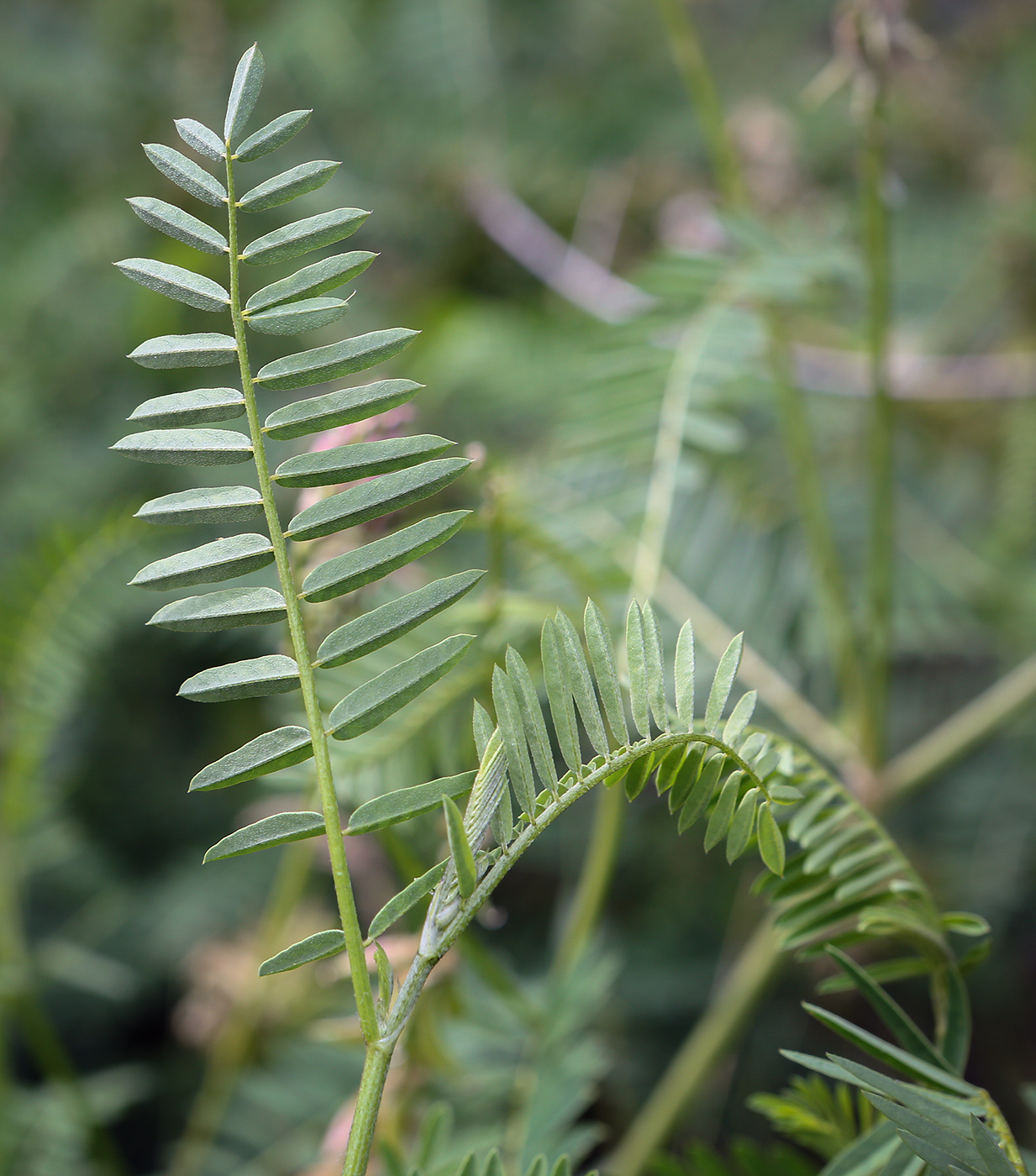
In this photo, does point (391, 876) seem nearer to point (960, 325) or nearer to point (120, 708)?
point (120, 708)

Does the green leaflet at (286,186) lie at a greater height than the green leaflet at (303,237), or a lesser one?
greater

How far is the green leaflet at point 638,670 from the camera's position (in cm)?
→ 16

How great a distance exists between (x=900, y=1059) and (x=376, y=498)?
13 centimetres

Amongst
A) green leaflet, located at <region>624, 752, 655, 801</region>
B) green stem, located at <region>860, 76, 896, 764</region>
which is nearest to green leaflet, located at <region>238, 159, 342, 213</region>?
green leaflet, located at <region>624, 752, 655, 801</region>

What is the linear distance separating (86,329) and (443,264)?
329 mm

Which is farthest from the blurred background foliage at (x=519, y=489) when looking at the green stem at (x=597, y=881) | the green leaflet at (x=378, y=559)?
the green leaflet at (x=378, y=559)

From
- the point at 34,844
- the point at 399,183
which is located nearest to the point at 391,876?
the point at 34,844

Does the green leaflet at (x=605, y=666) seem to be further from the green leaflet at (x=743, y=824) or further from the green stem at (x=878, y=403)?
the green stem at (x=878, y=403)

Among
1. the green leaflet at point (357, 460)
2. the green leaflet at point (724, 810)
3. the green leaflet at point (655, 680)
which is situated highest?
the green leaflet at point (357, 460)

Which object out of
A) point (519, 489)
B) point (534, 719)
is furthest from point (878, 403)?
point (534, 719)

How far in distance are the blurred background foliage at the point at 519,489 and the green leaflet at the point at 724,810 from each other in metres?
0.09

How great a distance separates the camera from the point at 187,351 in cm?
15

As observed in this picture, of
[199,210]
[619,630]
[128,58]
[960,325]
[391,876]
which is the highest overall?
[128,58]

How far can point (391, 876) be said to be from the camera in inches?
23.0
